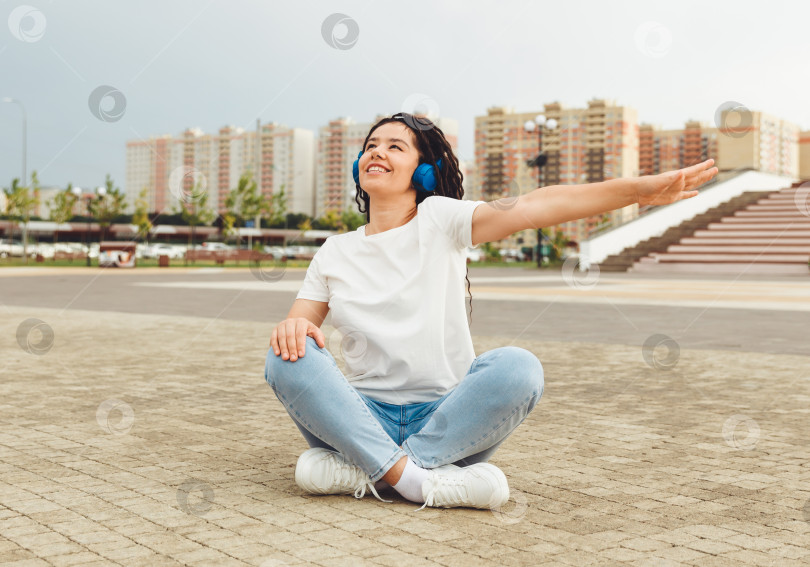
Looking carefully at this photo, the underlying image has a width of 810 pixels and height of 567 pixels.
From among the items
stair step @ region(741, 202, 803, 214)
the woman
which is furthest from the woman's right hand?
stair step @ region(741, 202, 803, 214)

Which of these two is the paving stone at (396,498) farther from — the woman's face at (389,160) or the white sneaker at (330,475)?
the woman's face at (389,160)

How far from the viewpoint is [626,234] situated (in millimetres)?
33906

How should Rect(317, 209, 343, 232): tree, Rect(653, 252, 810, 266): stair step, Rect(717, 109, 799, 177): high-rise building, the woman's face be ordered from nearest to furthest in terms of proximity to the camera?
the woman's face
Rect(653, 252, 810, 266): stair step
Rect(717, 109, 799, 177): high-rise building
Rect(317, 209, 343, 232): tree

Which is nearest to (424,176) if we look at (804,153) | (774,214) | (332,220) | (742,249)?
(742,249)

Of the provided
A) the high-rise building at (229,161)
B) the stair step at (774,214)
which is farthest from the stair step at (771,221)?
the high-rise building at (229,161)

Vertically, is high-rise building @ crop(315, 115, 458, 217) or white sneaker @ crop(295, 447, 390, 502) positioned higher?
high-rise building @ crop(315, 115, 458, 217)

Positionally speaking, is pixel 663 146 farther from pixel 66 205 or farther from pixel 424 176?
pixel 424 176

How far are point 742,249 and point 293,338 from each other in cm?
3044

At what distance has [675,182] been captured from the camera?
8.38ft

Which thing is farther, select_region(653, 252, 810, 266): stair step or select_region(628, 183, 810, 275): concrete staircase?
select_region(628, 183, 810, 275): concrete staircase

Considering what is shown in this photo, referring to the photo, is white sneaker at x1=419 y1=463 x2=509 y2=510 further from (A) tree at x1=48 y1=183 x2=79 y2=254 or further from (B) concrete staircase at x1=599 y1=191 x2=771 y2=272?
(A) tree at x1=48 y1=183 x2=79 y2=254

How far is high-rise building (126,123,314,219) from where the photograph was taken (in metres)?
77.6

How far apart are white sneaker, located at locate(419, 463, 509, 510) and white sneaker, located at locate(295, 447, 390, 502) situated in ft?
0.70

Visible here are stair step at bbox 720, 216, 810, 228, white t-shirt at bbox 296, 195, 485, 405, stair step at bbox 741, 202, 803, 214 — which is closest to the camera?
white t-shirt at bbox 296, 195, 485, 405
